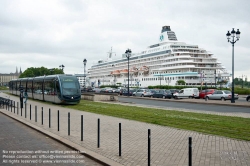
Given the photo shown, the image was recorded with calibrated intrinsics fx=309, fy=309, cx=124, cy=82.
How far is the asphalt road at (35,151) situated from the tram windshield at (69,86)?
19661 millimetres

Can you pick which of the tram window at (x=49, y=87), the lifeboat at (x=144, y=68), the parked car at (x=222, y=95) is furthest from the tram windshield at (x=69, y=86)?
the lifeboat at (x=144, y=68)

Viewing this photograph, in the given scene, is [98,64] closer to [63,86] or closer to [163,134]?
[63,86]

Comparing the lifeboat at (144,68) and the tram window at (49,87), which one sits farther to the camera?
the lifeboat at (144,68)

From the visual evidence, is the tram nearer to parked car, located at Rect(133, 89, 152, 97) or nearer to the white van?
the white van

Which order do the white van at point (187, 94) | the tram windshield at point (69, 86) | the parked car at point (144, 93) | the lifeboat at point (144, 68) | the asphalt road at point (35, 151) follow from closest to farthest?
the asphalt road at point (35, 151) < the tram windshield at point (69, 86) < the white van at point (187, 94) < the parked car at point (144, 93) < the lifeboat at point (144, 68)

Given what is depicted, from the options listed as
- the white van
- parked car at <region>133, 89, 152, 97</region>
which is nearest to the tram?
the white van

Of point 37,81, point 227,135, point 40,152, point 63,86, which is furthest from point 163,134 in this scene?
point 37,81

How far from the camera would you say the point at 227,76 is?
99438 millimetres

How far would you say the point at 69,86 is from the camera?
105 ft

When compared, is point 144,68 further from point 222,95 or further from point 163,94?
point 222,95

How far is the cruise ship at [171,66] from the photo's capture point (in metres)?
91.7

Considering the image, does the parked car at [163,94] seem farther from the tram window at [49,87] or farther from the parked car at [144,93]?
the tram window at [49,87]

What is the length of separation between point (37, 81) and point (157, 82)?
64788 mm

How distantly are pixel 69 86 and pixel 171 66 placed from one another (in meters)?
68.1
